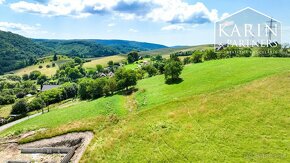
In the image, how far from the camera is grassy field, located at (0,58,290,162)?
43.8 meters

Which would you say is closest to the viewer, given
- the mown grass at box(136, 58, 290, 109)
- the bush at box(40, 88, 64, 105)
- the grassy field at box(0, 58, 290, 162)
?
the grassy field at box(0, 58, 290, 162)

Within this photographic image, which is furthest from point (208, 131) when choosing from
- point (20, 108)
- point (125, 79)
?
point (20, 108)

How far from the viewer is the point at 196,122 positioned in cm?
5247

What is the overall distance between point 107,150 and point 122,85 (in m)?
41.9

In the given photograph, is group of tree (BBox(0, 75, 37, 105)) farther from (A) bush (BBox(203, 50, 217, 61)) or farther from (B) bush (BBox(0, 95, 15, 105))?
(A) bush (BBox(203, 50, 217, 61))

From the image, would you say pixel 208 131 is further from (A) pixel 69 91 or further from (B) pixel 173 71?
(A) pixel 69 91

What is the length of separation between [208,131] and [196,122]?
3.94 m

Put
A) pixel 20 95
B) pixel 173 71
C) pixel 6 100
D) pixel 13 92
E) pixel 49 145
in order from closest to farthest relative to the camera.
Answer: pixel 49 145 → pixel 173 71 → pixel 6 100 → pixel 20 95 → pixel 13 92

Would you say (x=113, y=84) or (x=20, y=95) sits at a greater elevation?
(x=113, y=84)

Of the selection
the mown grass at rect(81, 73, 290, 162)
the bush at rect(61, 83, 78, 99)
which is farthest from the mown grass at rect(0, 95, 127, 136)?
the bush at rect(61, 83, 78, 99)

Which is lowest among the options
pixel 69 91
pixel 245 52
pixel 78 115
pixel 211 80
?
pixel 69 91

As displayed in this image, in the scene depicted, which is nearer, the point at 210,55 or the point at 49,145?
the point at 49,145

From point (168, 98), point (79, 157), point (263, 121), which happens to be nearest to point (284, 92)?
point (263, 121)

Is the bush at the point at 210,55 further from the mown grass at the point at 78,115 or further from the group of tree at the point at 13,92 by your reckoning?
the group of tree at the point at 13,92
